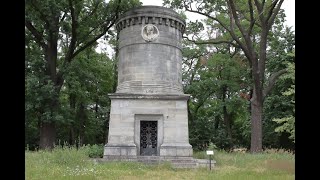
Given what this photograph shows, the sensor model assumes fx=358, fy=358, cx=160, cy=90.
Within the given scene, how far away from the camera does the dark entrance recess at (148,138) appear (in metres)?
17.6

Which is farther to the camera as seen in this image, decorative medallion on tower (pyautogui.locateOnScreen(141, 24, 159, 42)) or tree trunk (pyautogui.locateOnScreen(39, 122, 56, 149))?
tree trunk (pyautogui.locateOnScreen(39, 122, 56, 149))

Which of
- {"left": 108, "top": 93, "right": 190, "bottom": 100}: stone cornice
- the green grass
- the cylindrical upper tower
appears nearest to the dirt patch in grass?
the green grass

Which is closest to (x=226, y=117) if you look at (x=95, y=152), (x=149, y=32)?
(x=149, y=32)

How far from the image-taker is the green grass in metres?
10.9

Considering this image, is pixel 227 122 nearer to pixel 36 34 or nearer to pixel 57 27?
pixel 57 27

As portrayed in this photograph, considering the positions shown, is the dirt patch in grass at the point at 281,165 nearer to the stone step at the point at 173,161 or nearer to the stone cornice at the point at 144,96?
the stone step at the point at 173,161

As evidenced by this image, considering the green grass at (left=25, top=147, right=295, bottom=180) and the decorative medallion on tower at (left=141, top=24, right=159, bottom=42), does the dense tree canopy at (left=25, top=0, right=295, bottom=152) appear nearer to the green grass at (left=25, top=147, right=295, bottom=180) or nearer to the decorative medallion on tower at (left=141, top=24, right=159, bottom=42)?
the decorative medallion on tower at (left=141, top=24, right=159, bottom=42)

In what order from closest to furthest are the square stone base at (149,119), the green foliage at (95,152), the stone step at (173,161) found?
1. the stone step at (173,161)
2. the square stone base at (149,119)
3. the green foliage at (95,152)

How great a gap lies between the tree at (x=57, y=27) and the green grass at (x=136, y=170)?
305 inches

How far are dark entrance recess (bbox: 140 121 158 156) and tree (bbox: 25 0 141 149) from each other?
6.44 metres

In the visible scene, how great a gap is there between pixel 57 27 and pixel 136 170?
13.1 metres

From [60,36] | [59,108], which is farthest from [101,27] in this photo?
[59,108]

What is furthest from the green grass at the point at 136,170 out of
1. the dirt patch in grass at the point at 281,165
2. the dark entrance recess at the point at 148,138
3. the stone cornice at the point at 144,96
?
the stone cornice at the point at 144,96
